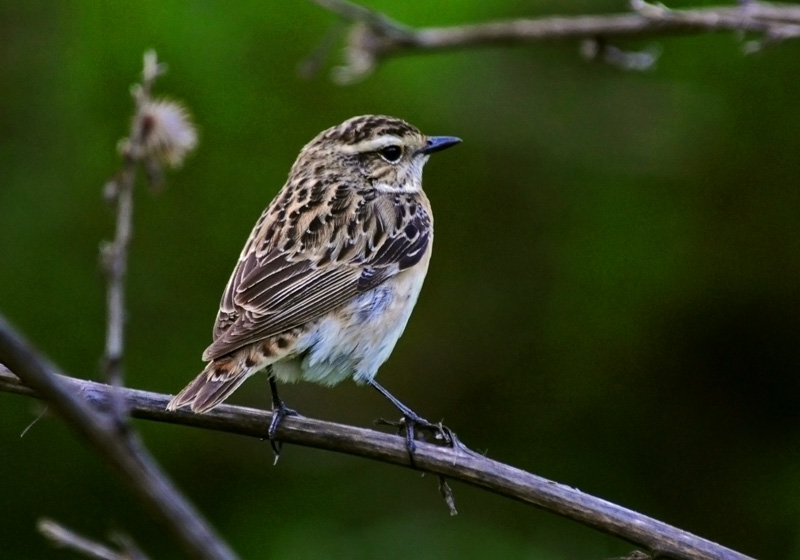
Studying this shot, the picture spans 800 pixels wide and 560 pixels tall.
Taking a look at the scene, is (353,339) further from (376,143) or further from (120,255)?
(120,255)

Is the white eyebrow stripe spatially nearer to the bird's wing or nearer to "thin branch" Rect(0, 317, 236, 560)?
the bird's wing

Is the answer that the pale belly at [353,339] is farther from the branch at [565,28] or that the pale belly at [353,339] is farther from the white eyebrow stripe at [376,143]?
the branch at [565,28]

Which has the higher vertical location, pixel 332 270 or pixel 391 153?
pixel 391 153

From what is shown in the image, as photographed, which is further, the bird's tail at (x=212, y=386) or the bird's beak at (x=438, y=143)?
the bird's beak at (x=438, y=143)

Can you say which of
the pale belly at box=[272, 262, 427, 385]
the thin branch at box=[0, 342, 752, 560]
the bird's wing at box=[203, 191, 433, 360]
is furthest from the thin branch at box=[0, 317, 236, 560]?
the pale belly at box=[272, 262, 427, 385]

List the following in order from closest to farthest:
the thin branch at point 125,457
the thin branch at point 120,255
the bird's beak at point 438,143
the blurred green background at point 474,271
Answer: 1. the thin branch at point 125,457
2. the thin branch at point 120,255
3. the bird's beak at point 438,143
4. the blurred green background at point 474,271

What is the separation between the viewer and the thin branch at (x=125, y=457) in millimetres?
1615

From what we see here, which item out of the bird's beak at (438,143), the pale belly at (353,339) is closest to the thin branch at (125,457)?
the pale belly at (353,339)

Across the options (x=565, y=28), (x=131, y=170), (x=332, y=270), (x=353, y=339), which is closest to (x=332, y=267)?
(x=332, y=270)

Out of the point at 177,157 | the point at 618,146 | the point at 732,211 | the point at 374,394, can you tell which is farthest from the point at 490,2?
the point at 177,157

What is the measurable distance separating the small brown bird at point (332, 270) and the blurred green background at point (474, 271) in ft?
2.20

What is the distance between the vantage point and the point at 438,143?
556cm

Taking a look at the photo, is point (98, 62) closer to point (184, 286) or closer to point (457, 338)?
point (184, 286)

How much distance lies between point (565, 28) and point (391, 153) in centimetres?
127
